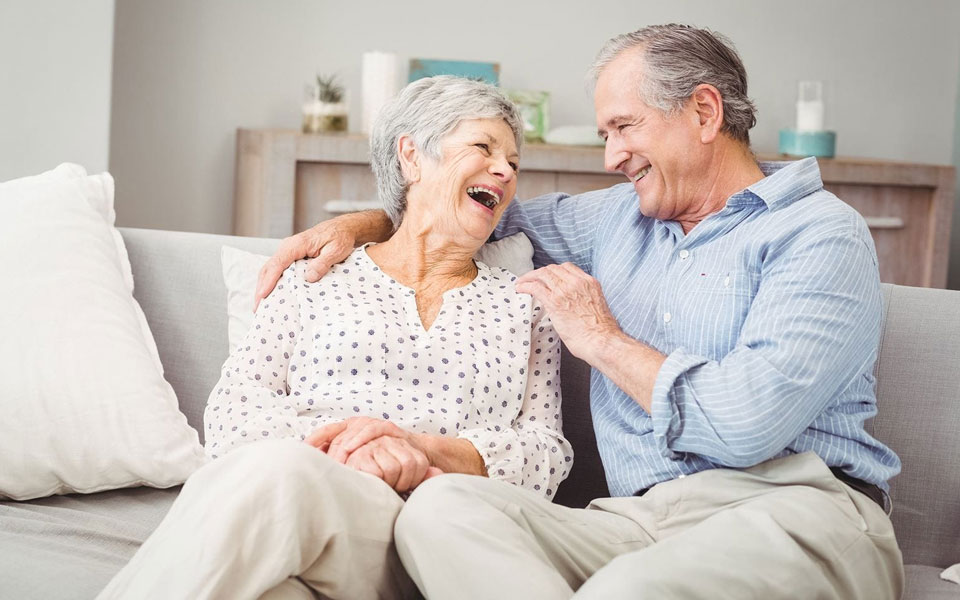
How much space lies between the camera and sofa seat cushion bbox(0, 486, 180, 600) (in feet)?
4.77

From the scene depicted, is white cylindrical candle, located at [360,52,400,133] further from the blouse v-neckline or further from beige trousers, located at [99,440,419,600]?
beige trousers, located at [99,440,419,600]

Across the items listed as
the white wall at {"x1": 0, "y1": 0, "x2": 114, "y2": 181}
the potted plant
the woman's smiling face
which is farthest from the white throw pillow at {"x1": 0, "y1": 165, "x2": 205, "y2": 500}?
the potted plant

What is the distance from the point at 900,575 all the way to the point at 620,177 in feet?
7.22

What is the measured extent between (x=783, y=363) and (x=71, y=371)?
1.14 m

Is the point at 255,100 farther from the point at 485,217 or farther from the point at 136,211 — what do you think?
the point at 485,217

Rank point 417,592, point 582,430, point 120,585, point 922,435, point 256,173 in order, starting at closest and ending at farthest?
1. point 120,585
2. point 417,592
3. point 922,435
4. point 582,430
5. point 256,173

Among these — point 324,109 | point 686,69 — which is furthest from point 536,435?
point 324,109

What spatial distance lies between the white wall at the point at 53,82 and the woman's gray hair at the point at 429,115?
1.53 meters

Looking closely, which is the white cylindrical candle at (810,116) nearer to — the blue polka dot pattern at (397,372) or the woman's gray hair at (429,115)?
the woman's gray hair at (429,115)

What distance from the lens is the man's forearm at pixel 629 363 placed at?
61.6 inches

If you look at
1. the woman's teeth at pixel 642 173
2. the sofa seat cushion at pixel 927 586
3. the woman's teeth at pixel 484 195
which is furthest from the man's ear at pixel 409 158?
the sofa seat cushion at pixel 927 586

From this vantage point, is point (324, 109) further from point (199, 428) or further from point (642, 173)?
point (642, 173)

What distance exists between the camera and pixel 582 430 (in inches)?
79.0

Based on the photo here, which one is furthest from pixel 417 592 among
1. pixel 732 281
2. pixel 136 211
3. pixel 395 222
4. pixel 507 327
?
pixel 136 211
